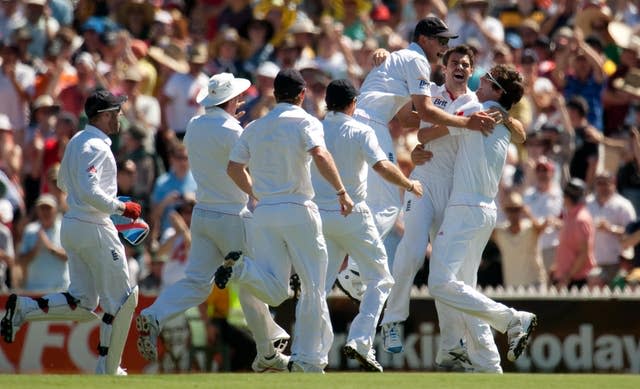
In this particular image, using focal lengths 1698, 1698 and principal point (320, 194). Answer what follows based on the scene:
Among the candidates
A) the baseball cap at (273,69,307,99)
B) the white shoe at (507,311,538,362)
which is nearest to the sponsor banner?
the white shoe at (507,311,538,362)

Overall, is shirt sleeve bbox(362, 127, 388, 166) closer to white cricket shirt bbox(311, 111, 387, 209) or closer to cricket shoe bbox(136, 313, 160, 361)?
white cricket shirt bbox(311, 111, 387, 209)

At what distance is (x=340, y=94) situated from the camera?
46.9 feet

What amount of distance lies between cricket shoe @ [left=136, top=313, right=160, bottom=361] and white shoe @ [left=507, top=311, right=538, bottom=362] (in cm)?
298

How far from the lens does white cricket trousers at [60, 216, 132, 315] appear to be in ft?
47.1

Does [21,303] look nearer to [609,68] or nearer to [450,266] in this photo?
[450,266]

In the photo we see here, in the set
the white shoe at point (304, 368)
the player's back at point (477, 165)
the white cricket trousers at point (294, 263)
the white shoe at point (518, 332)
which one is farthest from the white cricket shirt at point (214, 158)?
the white shoe at point (518, 332)

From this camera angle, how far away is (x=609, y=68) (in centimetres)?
2194

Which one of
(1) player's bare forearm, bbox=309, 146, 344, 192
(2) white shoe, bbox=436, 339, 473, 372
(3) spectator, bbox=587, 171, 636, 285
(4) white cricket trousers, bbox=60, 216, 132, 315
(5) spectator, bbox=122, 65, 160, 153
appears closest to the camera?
(1) player's bare forearm, bbox=309, 146, 344, 192

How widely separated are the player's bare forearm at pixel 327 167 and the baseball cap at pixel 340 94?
0.80 m

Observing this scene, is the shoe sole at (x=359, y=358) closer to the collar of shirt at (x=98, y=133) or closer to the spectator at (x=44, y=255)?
the collar of shirt at (x=98, y=133)

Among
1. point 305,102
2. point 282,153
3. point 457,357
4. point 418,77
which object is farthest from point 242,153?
point 305,102

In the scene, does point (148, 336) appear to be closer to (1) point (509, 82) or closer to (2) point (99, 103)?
(2) point (99, 103)

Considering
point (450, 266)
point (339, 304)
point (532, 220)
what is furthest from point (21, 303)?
point (532, 220)

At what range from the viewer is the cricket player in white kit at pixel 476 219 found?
1417 centimetres
